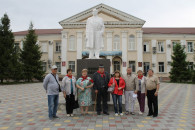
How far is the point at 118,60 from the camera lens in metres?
27.3

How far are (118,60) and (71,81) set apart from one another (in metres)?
22.0

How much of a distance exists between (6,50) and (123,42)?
17.5m

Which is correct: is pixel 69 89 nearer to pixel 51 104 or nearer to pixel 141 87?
pixel 51 104

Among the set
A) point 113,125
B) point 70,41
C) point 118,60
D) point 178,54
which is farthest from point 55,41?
point 113,125

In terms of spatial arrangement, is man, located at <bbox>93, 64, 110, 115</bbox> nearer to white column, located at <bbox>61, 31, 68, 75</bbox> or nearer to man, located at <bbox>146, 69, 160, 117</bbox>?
man, located at <bbox>146, 69, 160, 117</bbox>

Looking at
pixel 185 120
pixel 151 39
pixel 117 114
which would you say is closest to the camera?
pixel 185 120

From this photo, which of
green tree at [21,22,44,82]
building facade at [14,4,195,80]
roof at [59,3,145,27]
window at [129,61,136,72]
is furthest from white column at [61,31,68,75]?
window at [129,61,136,72]

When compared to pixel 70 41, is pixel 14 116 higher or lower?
lower

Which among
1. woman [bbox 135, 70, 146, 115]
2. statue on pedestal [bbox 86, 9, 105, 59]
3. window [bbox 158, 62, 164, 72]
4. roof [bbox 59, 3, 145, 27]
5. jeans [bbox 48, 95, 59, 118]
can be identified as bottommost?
jeans [bbox 48, 95, 59, 118]

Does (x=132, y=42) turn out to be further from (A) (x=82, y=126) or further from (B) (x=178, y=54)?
(A) (x=82, y=126)

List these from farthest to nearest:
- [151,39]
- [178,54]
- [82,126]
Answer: [151,39], [178,54], [82,126]

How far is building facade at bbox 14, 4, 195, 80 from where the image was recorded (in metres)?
26.7

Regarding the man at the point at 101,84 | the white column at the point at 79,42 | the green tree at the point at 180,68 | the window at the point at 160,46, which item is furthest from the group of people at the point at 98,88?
the window at the point at 160,46

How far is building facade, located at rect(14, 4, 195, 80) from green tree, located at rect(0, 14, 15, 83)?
8.29 meters
